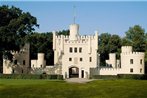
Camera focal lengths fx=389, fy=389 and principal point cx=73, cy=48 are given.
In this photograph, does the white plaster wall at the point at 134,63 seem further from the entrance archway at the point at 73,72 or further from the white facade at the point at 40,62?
the white facade at the point at 40,62

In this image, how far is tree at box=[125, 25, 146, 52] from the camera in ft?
276

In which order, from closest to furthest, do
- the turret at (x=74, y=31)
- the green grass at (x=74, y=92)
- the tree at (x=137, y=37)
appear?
the green grass at (x=74, y=92) → the turret at (x=74, y=31) → the tree at (x=137, y=37)

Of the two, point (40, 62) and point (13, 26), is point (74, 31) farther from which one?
point (13, 26)

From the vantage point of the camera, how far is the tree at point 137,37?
276 feet

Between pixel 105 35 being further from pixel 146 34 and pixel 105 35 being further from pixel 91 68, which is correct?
pixel 91 68

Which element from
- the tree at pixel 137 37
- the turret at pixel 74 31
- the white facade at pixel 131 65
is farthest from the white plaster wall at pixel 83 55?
the tree at pixel 137 37

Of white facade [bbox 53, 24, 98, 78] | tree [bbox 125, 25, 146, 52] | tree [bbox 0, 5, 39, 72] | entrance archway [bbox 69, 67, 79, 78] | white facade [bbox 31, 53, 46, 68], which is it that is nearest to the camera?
tree [bbox 0, 5, 39, 72]

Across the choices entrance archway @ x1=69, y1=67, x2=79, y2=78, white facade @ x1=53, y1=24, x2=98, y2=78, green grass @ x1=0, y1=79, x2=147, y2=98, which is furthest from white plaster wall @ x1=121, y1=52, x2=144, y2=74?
green grass @ x1=0, y1=79, x2=147, y2=98

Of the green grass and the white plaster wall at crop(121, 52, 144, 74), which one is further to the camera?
the white plaster wall at crop(121, 52, 144, 74)

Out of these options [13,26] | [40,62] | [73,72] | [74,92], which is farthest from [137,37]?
[74,92]

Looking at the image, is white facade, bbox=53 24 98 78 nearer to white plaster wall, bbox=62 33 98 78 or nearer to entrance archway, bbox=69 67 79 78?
white plaster wall, bbox=62 33 98 78

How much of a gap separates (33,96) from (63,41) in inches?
1805

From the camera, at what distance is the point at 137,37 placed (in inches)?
3351

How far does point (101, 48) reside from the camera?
315 feet
